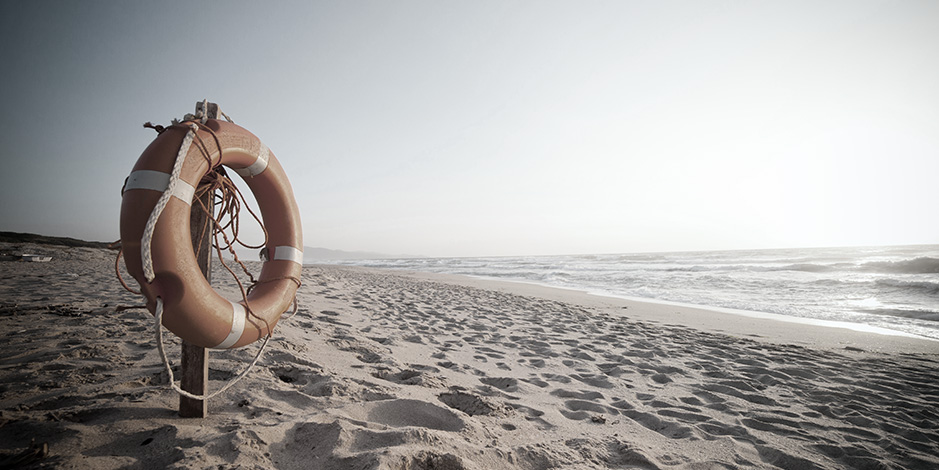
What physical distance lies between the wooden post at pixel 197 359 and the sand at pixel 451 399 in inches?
2.5

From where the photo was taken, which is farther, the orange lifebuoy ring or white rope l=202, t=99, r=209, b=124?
white rope l=202, t=99, r=209, b=124

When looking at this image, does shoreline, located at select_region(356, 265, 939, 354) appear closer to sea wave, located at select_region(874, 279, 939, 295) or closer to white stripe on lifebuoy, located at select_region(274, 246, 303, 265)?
sea wave, located at select_region(874, 279, 939, 295)

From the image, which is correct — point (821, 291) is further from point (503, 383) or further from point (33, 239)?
point (33, 239)

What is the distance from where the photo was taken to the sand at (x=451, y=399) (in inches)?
56.4

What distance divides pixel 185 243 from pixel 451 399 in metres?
1.64

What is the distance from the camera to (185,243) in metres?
1.49

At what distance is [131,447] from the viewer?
134cm

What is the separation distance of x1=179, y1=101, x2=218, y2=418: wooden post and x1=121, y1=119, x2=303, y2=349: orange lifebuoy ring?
6.3 inches

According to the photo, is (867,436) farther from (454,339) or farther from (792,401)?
(454,339)

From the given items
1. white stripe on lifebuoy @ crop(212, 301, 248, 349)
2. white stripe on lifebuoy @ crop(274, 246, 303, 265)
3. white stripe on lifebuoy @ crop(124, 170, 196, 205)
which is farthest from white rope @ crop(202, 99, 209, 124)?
white stripe on lifebuoy @ crop(212, 301, 248, 349)

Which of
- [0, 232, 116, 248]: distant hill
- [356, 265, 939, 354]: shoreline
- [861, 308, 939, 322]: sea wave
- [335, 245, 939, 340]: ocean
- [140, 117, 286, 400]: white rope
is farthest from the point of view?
[0, 232, 116, 248]: distant hill

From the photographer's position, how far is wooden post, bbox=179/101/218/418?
A: 159 centimetres

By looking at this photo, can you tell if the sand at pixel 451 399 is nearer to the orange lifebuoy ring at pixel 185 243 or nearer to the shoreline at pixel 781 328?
the shoreline at pixel 781 328

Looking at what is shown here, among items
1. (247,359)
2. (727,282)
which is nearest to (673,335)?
(247,359)
